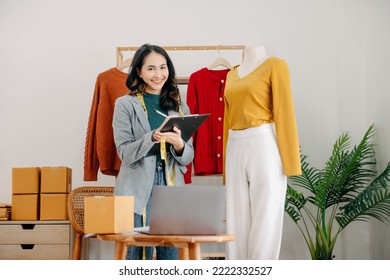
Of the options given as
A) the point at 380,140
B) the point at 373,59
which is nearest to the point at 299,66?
the point at 373,59

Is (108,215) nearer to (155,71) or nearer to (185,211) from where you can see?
(185,211)

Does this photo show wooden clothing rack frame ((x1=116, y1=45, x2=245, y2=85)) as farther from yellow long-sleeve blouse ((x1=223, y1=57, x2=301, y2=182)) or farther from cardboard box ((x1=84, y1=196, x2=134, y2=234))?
cardboard box ((x1=84, y1=196, x2=134, y2=234))

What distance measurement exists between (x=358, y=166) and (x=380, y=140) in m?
0.31

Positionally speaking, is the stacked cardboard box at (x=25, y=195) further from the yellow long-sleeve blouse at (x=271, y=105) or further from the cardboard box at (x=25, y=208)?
the yellow long-sleeve blouse at (x=271, y=105)

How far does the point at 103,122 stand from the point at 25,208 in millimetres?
861

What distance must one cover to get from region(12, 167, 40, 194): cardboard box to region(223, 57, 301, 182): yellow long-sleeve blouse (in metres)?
1.83

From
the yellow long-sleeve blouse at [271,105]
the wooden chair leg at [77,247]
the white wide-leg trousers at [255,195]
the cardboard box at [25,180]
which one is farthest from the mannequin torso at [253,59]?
the cardboard box at [25,180]

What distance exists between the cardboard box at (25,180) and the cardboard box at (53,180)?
0.06m

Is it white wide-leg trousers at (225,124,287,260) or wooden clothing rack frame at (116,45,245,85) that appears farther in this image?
wooden clothing rack frame at (116,45,245,85)

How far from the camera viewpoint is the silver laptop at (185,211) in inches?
79.0

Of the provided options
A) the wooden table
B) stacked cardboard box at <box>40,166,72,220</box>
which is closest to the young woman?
the wooden table

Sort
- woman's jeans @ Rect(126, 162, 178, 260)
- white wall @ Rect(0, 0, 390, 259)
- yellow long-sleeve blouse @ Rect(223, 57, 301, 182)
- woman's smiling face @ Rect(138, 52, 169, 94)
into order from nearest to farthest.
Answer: woman's jeans @ Rect(126, 162, 178, 260) → woman's smiling face @ Rect(138, 52, 169, 94) → yellow long-sleeve blouse @ Rect(223, 57, 301, 182) → white wall @ Rect(0, 0, 390, 259)

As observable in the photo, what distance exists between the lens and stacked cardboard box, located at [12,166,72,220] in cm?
432

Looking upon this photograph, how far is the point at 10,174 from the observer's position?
15.7ft
